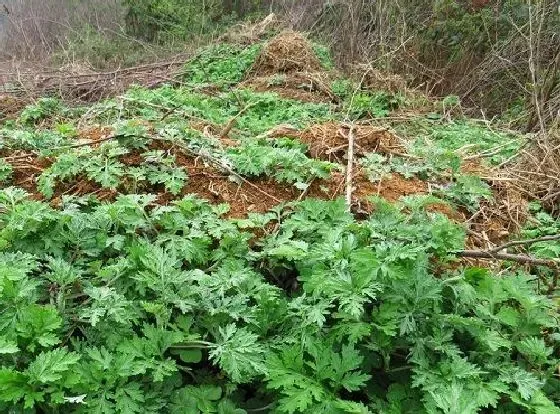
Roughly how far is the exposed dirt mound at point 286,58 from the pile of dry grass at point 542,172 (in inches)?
220

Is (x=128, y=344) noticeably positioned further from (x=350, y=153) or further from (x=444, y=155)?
(x=444, y=155)

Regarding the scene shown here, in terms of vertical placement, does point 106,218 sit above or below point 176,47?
above

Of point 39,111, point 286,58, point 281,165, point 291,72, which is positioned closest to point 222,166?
point 281,165

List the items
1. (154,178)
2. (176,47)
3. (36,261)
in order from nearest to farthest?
(36,261), (154,178), (176,47)

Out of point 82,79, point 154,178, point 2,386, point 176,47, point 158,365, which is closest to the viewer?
point 2,386

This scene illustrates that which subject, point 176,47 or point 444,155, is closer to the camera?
point 444,155

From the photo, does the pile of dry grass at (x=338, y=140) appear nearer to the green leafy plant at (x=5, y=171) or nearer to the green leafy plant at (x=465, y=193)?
the green leafy plant at (x=465, y=193)

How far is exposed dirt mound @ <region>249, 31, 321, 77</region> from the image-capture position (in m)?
9.73

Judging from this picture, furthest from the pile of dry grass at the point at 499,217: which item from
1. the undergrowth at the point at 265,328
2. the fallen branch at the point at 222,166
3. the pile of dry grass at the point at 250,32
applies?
the pile of dry grass at the point at 250,32

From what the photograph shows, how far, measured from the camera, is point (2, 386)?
5.92ft

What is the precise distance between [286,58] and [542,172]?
6362mm

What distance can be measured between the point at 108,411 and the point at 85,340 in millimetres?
382

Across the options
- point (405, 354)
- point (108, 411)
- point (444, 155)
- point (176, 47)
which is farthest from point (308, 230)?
point (176, 47)

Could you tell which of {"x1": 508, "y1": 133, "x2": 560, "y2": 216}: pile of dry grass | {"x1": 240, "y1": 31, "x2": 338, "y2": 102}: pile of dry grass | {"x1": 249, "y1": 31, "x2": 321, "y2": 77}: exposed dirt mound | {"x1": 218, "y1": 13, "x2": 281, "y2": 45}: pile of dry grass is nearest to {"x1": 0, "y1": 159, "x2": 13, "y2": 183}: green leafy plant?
{"x1": 508, "y1": 133, "x2": 560, "y2": 216}: pile of dry grass
